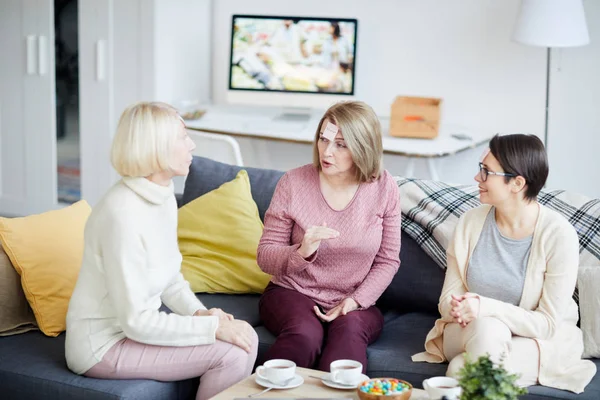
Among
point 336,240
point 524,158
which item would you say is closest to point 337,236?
point 336,240

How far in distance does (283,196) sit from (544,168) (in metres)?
0.76

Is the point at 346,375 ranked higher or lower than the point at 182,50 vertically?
lower

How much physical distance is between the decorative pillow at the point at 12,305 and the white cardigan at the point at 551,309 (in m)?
1.13

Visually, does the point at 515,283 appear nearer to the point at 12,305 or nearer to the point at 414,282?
the point at 414,282

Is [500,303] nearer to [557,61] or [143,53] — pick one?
[557,61]

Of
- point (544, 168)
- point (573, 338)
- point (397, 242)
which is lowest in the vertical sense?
point (573, 338)

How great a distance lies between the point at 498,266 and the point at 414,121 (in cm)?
177

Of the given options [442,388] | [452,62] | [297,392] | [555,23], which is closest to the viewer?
[442,388]

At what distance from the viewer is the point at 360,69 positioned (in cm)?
469

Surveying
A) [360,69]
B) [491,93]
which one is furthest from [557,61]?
[360,69]

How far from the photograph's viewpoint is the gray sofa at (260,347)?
2.28m

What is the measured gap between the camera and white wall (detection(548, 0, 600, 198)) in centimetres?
424

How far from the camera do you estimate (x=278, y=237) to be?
Answer: 2.70 meters

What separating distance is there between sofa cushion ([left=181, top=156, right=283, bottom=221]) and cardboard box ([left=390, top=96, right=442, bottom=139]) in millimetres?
1152
